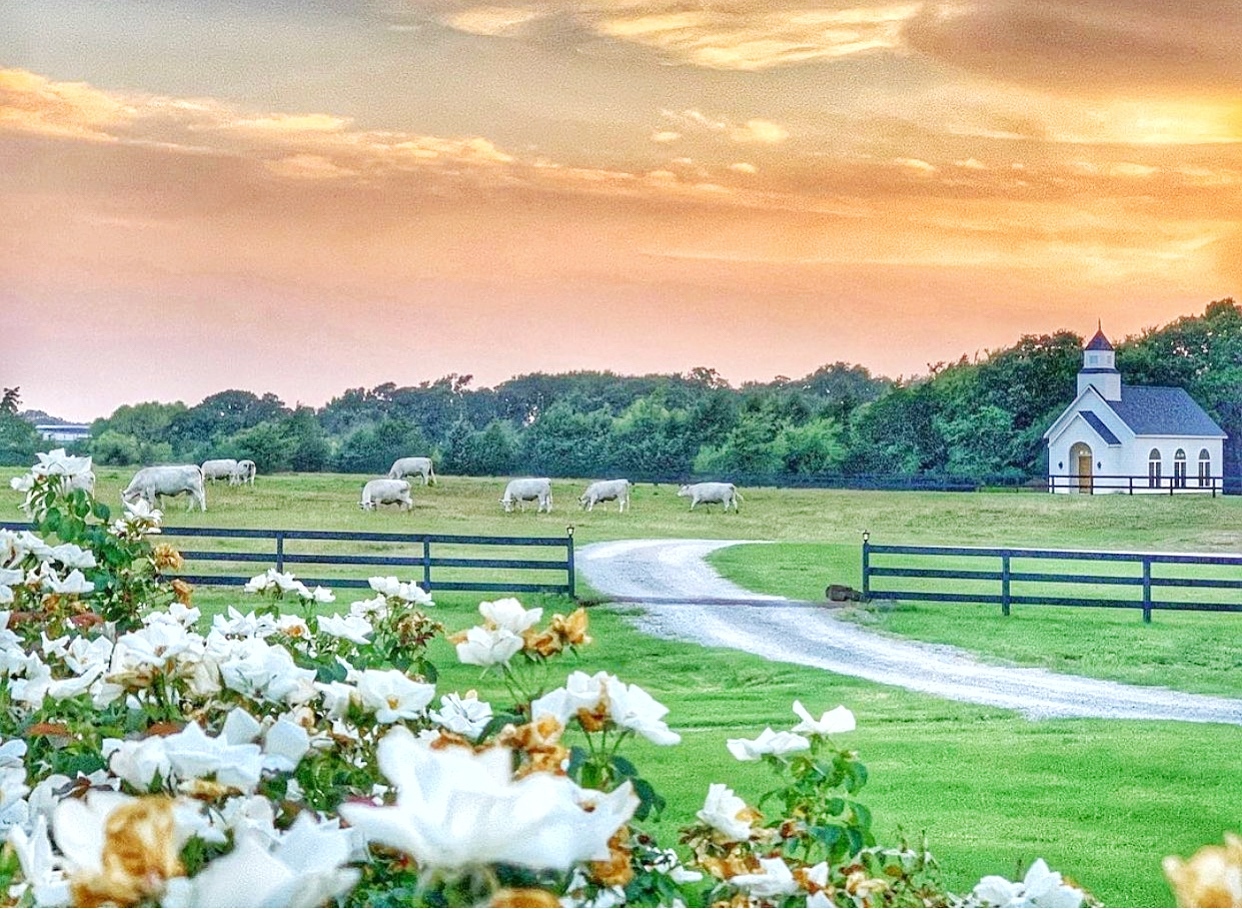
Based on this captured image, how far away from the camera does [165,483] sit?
11.2ft

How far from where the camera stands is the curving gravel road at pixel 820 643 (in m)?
3.18

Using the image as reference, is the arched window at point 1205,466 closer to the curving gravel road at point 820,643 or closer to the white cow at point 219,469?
the curving gravel road at point 820,643

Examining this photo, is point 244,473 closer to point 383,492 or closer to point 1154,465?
point 383,492

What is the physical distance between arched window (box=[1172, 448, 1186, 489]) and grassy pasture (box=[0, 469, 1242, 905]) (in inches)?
1.8

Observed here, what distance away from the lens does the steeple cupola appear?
10.9 ft

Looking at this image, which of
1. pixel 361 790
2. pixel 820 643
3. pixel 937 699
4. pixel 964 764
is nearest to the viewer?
pixel 361 790

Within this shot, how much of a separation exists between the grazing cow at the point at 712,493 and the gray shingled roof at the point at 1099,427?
0.88m

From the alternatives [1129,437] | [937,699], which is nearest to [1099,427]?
[1129,437]

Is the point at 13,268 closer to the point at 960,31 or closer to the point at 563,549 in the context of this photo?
the point at 563,549

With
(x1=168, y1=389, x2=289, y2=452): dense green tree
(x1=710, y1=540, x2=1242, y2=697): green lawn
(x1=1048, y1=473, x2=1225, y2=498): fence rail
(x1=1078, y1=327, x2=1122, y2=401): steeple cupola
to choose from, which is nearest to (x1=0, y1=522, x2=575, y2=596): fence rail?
(x1=168, y1=389, x2=289, y2=452): dense green tree

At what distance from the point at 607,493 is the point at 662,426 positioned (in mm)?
223

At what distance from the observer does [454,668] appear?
330cm

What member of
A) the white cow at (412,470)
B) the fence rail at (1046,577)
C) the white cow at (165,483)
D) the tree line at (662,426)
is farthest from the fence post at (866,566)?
the white cow at (165,483)

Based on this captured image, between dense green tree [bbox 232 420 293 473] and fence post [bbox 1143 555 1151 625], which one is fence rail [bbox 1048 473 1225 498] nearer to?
fence post [bbox 1143 555 1151 625]
